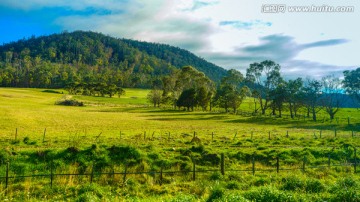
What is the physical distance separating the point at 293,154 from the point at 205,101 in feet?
273

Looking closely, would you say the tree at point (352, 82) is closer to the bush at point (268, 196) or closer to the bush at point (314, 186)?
the bush at point (314, 186)

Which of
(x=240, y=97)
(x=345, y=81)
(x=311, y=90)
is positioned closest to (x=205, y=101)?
(x=240, y=97)

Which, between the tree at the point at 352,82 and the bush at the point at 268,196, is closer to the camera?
the bush at the point at 268,196

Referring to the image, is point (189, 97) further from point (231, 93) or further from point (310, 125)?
point (310, 125)

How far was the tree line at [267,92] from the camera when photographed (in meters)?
96.7

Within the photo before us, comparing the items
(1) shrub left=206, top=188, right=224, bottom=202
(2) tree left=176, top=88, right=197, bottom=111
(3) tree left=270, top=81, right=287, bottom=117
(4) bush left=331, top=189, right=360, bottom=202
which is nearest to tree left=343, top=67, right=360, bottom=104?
(3) tree left=270, top=81, right=287, bottom=117

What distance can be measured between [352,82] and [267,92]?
2760 cm

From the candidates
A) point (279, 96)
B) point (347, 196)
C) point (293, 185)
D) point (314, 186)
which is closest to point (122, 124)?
point (293, 185)

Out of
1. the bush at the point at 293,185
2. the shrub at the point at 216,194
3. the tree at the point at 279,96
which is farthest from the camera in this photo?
the tree at the point at 279,96

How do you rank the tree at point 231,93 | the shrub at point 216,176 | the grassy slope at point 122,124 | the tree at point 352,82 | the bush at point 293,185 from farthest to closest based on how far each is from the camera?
1. the tree at point 231,93
2. the tree at point 352,82
3. the grassy slope at point 122,124
4. the shrub at point 216,176
5. the bush at point 293,185

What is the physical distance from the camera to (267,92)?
347 feet

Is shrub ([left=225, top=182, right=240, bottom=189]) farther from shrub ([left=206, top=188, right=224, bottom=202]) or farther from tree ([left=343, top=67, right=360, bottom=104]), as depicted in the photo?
tree ([left=343, top=67, right=360, bottom=104])

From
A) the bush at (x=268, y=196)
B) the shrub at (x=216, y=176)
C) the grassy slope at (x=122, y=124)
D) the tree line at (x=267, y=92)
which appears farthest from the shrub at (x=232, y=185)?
the tree line at (x=267, y=92)

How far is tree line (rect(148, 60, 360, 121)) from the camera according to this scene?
96.7 meters
